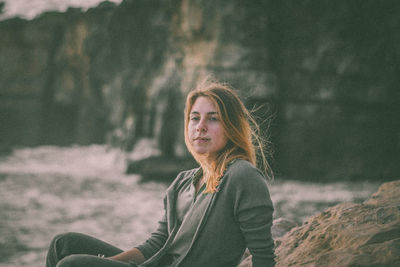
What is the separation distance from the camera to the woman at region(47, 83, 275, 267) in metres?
1.58

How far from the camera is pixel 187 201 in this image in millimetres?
1817

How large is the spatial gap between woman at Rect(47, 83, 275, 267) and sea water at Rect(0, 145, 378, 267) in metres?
3.62

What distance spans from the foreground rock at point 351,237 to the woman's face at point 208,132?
712 mm

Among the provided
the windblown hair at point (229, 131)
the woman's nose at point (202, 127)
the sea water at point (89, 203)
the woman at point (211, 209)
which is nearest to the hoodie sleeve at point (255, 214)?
the woman at point (211, 209)

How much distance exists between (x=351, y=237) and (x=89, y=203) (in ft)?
24.4

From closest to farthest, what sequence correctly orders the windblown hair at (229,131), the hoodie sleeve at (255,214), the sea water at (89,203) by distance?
the hoodie sleeve at (255,214) < the windblown hair at (229,131) < the sea water at (89,203)

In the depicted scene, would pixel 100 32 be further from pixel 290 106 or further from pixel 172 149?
pixel 290 106

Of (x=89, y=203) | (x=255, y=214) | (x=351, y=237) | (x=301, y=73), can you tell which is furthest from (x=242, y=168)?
(x=301, y=73)

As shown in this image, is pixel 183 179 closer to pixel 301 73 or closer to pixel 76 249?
pixel 76 249

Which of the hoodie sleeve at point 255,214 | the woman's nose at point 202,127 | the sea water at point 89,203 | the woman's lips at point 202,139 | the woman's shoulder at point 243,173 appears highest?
the woman's nose at point 202,127

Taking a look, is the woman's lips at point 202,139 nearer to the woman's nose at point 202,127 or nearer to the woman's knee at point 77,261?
the woman's nose at point 202,127

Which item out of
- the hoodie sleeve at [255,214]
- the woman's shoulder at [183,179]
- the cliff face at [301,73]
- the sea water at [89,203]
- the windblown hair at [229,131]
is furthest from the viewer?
the cliff face at [301,73]

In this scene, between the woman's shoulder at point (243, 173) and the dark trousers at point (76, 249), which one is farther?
the dark trousers at point (76, 249)

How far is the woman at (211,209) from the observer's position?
158 cm
